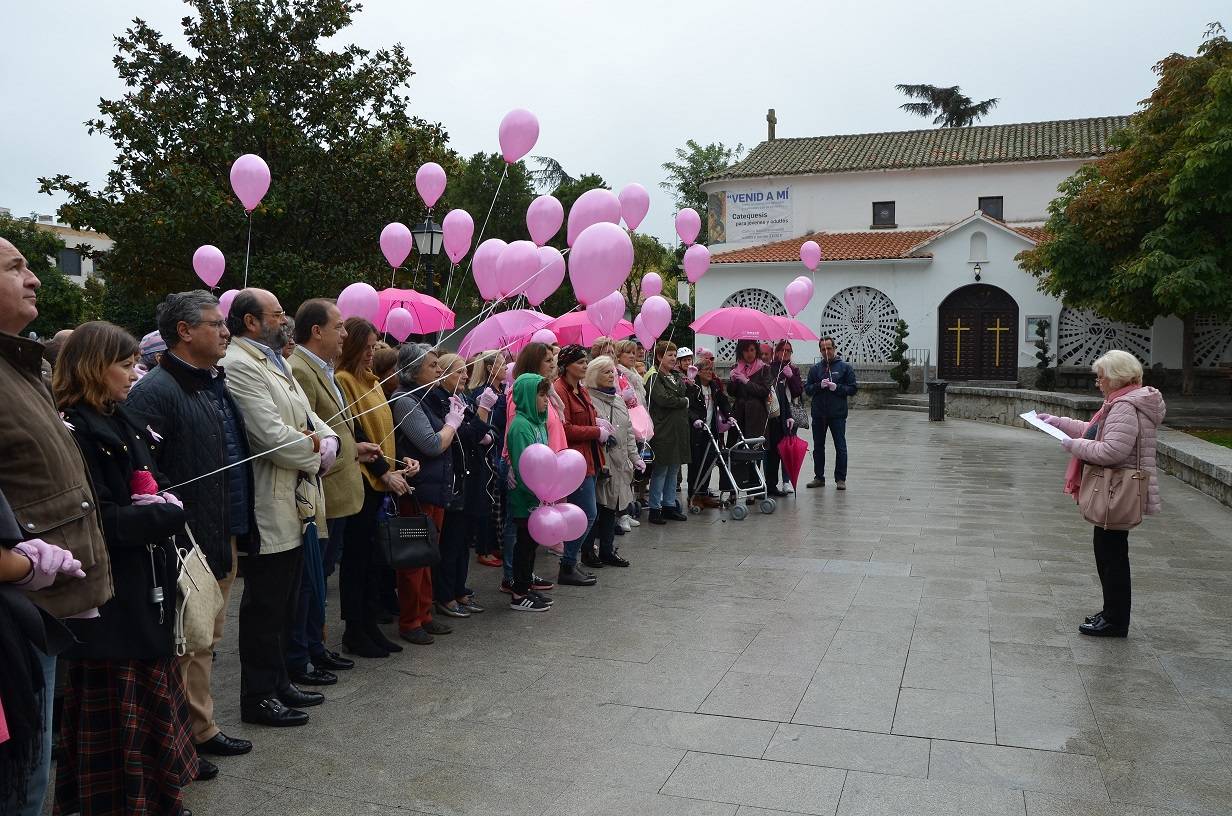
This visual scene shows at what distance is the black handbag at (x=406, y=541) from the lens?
5281mm

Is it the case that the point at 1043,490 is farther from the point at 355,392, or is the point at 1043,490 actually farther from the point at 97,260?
the point at 97,260

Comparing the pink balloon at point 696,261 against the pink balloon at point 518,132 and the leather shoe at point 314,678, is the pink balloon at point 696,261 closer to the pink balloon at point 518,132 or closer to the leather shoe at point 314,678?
the pink balloon at point 518,132

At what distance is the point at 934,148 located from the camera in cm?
3688

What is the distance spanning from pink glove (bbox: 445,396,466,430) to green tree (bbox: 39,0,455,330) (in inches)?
458

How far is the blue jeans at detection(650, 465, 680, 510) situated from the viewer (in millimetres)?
9859

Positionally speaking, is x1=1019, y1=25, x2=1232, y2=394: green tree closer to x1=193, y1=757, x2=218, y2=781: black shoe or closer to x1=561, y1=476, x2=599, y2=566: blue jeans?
x1=561, y1=476, x2=599, y2=566: blue jeans

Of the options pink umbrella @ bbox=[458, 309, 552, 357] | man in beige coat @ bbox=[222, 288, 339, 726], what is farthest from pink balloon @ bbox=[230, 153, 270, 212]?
man in beige coat @ bbox=[222, 288, 339, 726]

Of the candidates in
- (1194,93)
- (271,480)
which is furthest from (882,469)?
(1194,93)

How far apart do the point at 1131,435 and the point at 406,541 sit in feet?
13.9

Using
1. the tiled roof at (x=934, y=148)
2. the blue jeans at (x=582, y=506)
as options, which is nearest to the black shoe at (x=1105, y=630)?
the blue jeans at (x=582, y=506)

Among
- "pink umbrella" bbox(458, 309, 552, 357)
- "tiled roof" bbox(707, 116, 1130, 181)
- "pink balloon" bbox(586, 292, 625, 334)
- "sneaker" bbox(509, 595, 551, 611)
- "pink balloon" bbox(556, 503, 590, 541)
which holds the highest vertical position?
"tiled roof" bbox(707, 116, 1130, 181)

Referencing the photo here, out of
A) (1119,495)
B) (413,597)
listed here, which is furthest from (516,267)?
(1119,495)

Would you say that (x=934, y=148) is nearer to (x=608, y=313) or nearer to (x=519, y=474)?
(x=608, y=313)

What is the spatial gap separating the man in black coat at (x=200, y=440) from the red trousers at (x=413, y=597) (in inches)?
66.1
